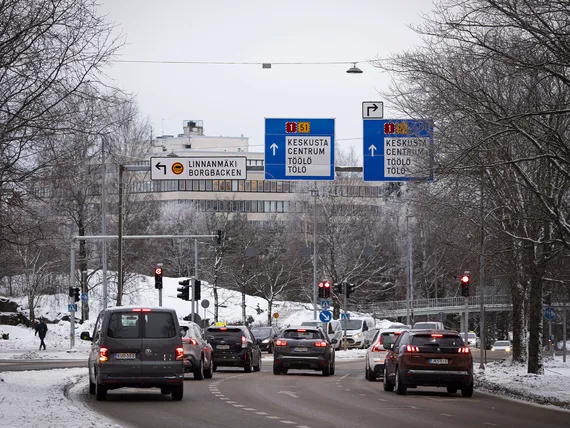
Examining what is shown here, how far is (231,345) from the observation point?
138 ft

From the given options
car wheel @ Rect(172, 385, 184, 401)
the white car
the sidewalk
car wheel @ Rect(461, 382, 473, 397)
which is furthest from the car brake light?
the white car

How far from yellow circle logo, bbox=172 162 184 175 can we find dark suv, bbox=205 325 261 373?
5.75 meters

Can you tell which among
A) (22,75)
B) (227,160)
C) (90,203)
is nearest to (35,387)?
(22,75)

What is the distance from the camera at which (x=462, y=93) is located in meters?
27.0

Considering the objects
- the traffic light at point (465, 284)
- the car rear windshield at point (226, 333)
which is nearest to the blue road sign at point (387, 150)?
the traffic light at point (465, 284)

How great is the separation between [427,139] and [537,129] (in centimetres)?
689

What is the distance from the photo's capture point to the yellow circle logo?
143ft

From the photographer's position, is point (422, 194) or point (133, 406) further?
point (422, 194)

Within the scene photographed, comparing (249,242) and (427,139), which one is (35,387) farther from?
(249,242)

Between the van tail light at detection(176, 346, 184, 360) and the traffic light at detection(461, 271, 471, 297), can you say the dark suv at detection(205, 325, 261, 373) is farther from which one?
the van tail light at detection(176, 346, 184, 360)

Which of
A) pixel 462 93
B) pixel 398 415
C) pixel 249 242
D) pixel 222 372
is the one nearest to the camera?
pixel 398 415

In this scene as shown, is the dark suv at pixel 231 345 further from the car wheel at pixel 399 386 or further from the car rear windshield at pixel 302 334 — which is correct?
the car wheel at pixel 399 386

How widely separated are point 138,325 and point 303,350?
1543 centimetres

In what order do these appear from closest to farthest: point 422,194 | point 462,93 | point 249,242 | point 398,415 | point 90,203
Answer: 1. point 398,415
2. point 462,93
3. point 422,194
4. point 90,203
5. point 249,242
